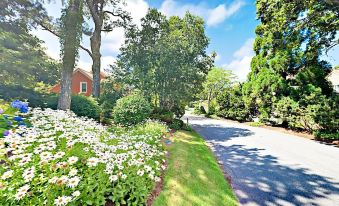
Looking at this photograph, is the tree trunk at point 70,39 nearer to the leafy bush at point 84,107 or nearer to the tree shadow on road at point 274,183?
the leafy bush at point 84,107

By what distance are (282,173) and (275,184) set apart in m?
1.02

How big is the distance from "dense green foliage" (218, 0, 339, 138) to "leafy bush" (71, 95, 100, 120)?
37.2ft

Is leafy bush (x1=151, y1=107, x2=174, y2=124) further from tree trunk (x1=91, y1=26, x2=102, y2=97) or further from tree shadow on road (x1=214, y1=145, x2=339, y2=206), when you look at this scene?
tree trunk (x1=91, y1=26, x2=102, y2=97)

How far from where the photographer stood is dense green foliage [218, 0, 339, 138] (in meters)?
8.60

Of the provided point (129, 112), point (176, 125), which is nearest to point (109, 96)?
point (129, 112)

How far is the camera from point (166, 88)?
12539 mm

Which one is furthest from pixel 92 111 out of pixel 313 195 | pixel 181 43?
pixel 313 195

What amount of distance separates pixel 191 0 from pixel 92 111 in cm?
897

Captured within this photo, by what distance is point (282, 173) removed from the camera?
5715 mm

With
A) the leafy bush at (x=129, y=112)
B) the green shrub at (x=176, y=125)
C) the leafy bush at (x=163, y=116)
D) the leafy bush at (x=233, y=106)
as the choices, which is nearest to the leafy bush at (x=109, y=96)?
the leafy bush at (x=129, y=112)

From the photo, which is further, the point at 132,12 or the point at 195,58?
the point at 132,12

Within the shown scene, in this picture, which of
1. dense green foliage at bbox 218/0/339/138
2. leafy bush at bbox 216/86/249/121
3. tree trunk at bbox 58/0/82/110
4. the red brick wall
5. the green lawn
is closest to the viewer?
the green lawn

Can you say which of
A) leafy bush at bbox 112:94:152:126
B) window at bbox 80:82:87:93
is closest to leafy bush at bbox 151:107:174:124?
leafy bush at bbox 112:94:152:126

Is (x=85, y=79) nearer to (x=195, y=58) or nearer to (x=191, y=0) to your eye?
(x=195, y=58)
